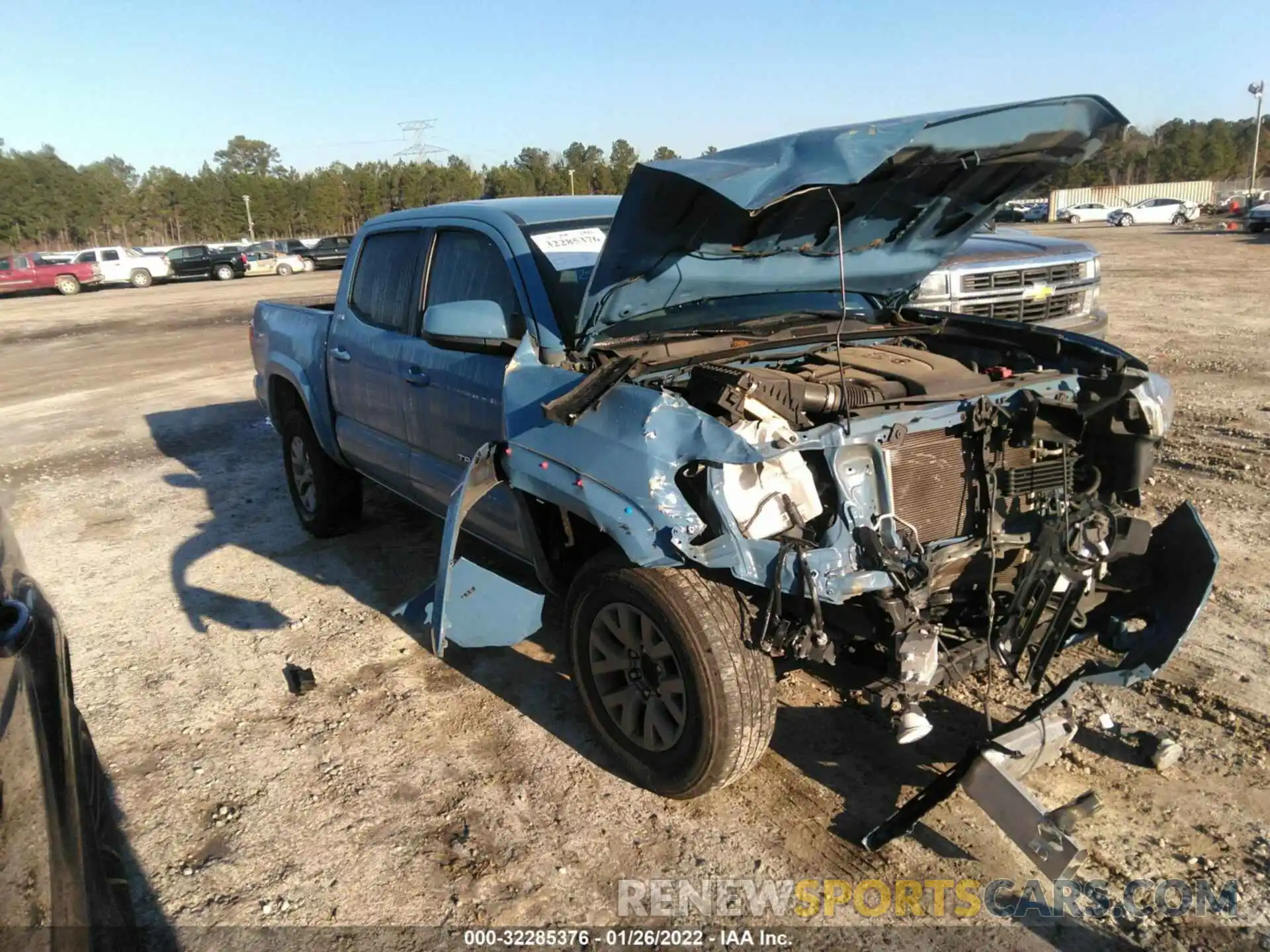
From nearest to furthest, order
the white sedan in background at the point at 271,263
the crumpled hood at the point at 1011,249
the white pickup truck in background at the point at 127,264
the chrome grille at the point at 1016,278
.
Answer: the chrome grille at the point at 1016,278 < the crumpled hood at the point at 1011,249 < the white pickup truck in background at the point at 127,264 < the white sedan in background at the point at 271,263

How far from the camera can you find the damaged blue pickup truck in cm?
270

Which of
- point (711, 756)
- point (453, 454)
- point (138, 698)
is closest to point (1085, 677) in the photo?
point (711, 756)

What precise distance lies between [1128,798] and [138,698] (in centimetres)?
399

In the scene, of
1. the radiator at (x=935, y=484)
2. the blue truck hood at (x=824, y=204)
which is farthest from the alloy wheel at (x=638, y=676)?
the blue truck hood at (x=824, y=204)

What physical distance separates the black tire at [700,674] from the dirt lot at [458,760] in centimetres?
23

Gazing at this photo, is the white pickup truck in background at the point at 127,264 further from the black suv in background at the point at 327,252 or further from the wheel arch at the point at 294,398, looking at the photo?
the wheel arch at the point at 294,398

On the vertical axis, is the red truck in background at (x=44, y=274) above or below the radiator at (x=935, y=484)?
above

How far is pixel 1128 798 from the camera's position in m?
2.95

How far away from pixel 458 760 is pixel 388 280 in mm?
2593

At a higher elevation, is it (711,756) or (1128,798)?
Answer: (711,756)

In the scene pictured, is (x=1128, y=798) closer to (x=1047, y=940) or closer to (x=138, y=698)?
(x=1047, y=940)

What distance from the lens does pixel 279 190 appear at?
5934cm

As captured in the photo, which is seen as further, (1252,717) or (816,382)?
(1252,717)

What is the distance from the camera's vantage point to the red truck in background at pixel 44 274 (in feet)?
102
